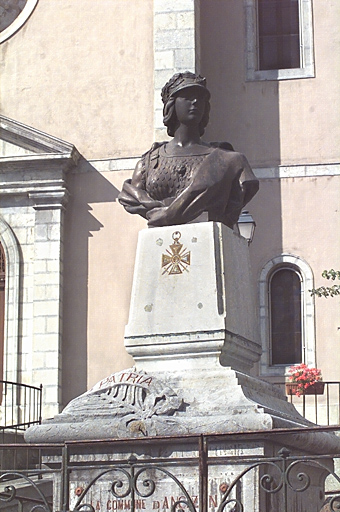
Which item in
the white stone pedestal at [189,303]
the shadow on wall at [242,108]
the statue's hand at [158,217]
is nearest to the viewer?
the white stone pedestal at [189,303]

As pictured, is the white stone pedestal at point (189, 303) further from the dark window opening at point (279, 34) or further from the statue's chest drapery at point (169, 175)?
the dark window opening at point (279, 34)

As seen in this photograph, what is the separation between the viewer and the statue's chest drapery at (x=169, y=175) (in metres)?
7.79

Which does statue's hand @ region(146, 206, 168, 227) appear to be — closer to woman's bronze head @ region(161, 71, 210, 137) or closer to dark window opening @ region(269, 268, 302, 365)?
woman's bronze head @ region(161, 71, 210, 137)

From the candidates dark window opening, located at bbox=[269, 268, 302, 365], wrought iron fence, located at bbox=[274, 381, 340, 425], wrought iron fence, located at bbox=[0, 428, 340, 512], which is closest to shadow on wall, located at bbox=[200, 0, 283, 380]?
dark window opening, located at bbox=[269, 268, 302, 365]

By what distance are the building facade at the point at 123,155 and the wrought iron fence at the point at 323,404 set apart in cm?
29

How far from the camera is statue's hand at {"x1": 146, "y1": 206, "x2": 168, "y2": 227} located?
7750 millimetres

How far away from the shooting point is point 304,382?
612 inches

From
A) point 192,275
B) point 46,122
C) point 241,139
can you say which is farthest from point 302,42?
point 192,275

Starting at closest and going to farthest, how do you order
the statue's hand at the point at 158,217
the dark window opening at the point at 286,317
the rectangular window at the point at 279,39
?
the statue's hand at the point at 158,217
the dark window opening at the point at 286,317
the rectangular window at the point at 279,39

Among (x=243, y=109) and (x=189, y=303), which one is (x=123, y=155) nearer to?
(x=243, y=109)

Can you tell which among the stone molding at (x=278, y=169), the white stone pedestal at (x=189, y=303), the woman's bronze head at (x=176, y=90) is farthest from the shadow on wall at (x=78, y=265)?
the white stone pedestal at (x=189, y=303)

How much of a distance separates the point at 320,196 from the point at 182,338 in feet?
33.6

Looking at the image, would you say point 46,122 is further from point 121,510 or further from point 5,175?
point 121,510

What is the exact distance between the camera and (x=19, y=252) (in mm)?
17328
